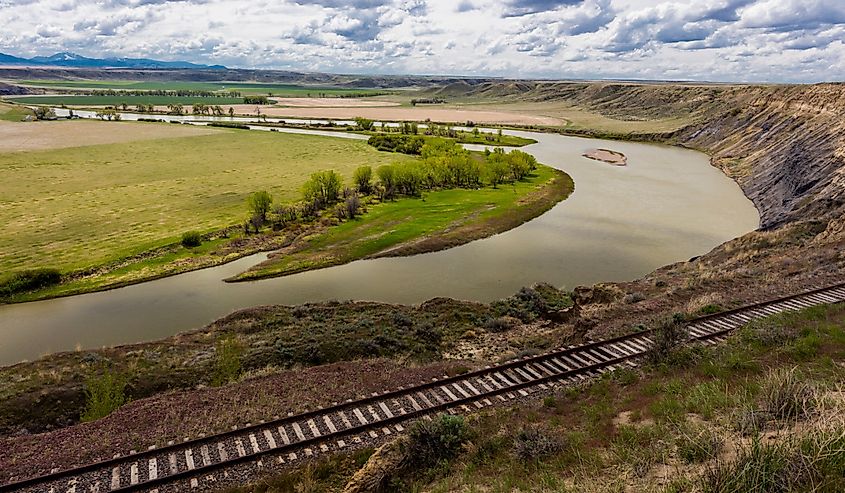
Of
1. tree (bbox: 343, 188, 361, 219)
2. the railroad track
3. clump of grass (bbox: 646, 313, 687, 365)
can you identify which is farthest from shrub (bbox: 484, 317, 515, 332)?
tree (bbox: 343, 188, 361, 219)

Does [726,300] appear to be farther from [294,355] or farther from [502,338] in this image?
[294,355]

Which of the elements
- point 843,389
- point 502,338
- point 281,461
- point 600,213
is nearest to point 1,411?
point 281,461

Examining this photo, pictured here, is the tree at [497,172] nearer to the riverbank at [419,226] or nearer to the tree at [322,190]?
the riverbank at [419,226]

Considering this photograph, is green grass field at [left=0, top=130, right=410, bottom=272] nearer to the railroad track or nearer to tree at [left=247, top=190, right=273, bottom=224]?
tree at [left=247, top=190, right=273, bottom=224]

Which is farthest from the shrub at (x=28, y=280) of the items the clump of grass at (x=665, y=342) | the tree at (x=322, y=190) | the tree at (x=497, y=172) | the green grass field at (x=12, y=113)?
the green grass field at (x=12, y=113)

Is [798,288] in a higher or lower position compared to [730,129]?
lower

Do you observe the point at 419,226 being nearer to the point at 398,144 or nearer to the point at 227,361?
the point at 227,361

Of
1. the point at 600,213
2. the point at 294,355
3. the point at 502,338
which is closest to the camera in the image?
the point at 294,355
